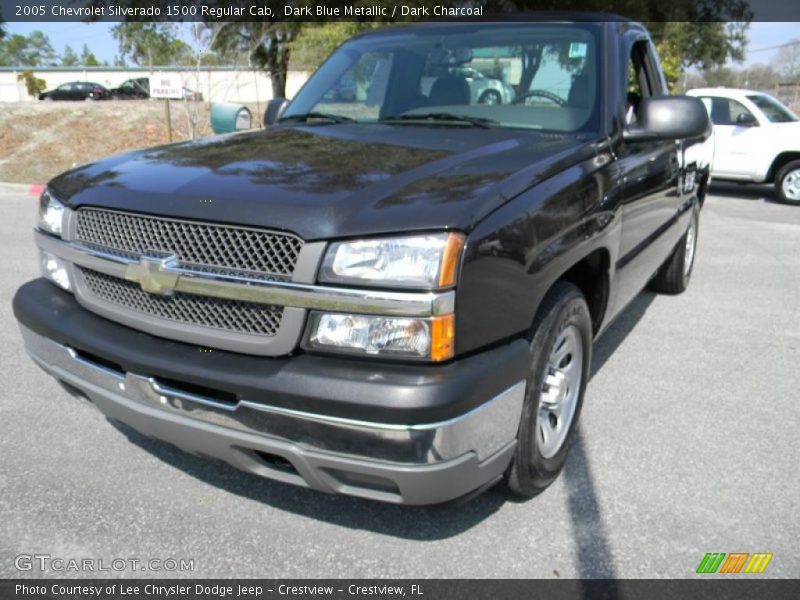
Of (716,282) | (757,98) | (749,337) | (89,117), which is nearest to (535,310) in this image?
(749,337)

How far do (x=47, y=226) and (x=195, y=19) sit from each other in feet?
39.0

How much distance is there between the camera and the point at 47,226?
280 centimetres

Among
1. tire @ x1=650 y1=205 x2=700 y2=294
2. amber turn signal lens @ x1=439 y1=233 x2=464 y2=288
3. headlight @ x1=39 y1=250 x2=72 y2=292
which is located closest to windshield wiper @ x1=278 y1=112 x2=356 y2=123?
headlight @ x1=39 y1=250 x2=72 y2=292

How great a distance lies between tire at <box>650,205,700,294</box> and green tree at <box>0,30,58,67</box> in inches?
3612

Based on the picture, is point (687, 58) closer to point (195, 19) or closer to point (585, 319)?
point (195, 19)

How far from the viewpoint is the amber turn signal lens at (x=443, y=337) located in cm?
199

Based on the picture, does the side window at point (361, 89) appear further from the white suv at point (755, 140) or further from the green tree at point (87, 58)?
the green tree at point (87, 58)

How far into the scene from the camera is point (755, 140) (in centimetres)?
1104

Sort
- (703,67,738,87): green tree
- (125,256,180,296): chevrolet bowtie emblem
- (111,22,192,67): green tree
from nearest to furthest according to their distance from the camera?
(125,256,180,296): chevrolet bowtie emblem
(111,22,192,67): green tree
(703,67,738,87): green tree

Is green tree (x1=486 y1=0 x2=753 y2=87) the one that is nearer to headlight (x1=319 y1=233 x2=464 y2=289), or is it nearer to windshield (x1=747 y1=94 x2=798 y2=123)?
windshield (x1=747 y1=94 x2=798 y2=123)

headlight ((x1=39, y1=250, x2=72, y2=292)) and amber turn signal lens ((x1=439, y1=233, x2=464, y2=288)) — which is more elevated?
amber turn signal lens ((x1=439, y1=233, x2=464, y2=288))

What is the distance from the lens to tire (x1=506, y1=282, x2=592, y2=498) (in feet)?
8.03

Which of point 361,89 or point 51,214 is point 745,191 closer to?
point 361,89

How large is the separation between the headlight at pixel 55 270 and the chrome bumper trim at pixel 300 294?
443 mm
